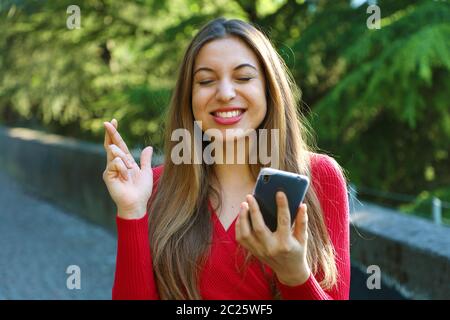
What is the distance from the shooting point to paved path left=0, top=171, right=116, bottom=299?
6266 millimetres

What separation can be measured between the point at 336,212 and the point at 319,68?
18.5ft

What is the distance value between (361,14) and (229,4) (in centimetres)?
263

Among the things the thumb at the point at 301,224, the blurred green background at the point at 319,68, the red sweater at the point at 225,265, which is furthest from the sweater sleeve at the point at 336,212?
the blurred green background at the point at 319,68

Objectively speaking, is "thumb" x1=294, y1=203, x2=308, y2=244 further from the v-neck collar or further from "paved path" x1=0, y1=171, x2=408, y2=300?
"paved path" x1=0, y1=171, x2=408, y2=300

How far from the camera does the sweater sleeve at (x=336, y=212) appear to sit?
2.17 m

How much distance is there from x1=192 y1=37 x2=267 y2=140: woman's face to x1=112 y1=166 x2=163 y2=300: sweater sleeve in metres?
0.41

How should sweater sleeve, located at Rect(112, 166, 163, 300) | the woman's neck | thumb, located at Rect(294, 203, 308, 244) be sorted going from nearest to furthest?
thumb, located at Rect(294, 203, 308, 244) → sweater sleeve, located at Rect(112, 166, 163, 300) → the woman's neck

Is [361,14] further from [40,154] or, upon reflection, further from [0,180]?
→ [0,180]

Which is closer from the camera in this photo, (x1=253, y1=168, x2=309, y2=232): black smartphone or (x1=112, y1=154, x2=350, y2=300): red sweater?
(x1=253, y1=168, x2=309, y2=232): black smartphone

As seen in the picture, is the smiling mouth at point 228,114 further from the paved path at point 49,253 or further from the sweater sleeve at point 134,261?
the paved path at point 49,253

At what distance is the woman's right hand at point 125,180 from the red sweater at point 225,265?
0.04m

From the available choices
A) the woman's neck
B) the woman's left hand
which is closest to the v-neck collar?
the woman's neck

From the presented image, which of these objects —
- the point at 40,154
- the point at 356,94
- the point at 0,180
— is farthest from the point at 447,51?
the point at 0,180

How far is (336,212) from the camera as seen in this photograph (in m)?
2.23
